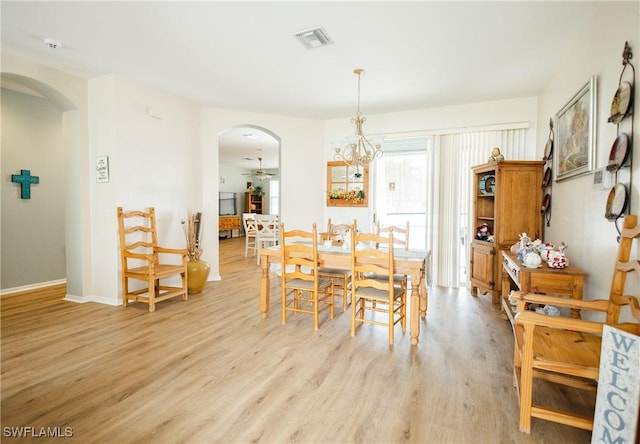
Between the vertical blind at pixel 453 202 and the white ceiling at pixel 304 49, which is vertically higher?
the white ceiling at pixel 304 49

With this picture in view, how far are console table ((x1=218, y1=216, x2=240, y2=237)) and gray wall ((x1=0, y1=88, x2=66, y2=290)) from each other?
593cm

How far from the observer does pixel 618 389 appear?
1357 millimetres

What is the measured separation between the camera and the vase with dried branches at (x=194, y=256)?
13.9 feet

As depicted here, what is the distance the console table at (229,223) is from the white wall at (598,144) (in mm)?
9512

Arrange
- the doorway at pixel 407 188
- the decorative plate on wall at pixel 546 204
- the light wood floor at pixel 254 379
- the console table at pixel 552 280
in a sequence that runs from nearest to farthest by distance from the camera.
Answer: the light wood floor at pixel 254 379 < the console table at pixel 552 280 < the decorative plate on wall at pixel 546 204 < the doorway at pixel 407 188

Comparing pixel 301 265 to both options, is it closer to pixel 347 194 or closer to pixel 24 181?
pixel 347 194

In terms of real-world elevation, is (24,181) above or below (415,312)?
above

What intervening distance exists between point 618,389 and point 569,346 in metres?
0.38

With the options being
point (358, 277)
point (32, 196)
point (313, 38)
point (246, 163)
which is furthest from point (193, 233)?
point (246, 163)

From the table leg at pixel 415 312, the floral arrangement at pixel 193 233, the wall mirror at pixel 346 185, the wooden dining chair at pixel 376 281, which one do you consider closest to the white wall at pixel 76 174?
the floral arrangement at pixel 193 233

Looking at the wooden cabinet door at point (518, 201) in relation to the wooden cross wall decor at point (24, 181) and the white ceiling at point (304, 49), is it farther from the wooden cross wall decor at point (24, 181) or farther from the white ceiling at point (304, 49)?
the wooden cross wall decor at point (24, 181)

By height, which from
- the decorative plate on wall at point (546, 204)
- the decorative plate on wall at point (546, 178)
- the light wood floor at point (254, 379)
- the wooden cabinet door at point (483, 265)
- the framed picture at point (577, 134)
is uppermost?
the framed picture at point (577, 134)

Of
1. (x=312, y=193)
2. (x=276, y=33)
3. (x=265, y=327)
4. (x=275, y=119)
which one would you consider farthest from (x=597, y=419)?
(x=275, y=119)

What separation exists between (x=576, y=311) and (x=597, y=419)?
3.56 feet
